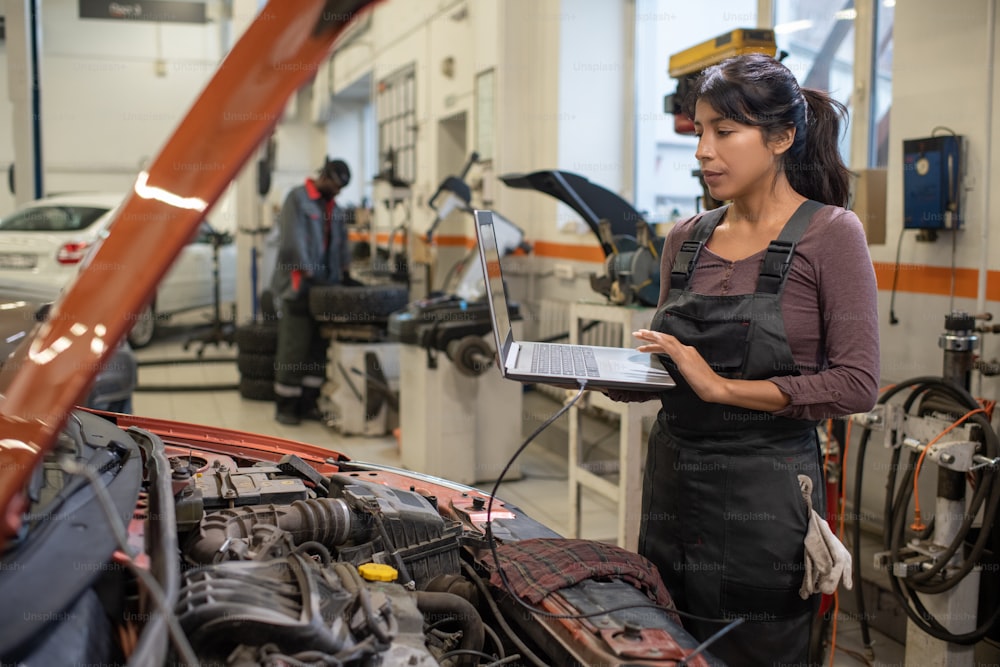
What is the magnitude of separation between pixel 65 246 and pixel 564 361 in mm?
6754

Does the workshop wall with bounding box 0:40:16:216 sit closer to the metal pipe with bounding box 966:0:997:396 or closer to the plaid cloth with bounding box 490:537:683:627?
the metal pipe with bounding box 966:0:997:396

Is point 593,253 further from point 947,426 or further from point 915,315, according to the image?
point 947,426

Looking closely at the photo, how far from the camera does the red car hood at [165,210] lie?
0.95 meters

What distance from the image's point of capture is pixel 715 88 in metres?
1.56

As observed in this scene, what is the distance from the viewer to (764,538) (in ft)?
5.21

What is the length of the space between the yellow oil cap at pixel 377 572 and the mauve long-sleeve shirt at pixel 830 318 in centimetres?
74

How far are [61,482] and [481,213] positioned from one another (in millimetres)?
1035

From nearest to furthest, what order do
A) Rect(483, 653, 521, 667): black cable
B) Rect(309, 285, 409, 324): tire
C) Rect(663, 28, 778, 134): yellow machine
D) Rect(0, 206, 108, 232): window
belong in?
1. Rect(483, 653, 521, 667): black cable
2. Rect(663, 28, 778, 134): yellow machine
3. Rect(309, 285, 409, 324): tire
4. Rect(0, 206, 108, 232): window

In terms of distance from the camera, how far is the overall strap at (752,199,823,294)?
5.03 feet

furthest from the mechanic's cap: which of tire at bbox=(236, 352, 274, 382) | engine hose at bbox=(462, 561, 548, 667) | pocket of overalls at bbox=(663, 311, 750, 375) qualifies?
engine hose at bbox=(462, 561, 548, 667)

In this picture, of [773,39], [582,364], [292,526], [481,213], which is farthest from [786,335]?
[773,39]

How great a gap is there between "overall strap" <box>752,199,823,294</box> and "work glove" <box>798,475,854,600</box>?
44cm

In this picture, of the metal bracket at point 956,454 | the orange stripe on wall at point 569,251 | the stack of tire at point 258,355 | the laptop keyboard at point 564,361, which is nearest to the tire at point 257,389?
the stack of tire at point 258,355

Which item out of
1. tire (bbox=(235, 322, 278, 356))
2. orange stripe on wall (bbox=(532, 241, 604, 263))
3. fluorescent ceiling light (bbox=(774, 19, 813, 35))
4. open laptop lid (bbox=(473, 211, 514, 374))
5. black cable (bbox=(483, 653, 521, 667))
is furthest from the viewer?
tire (bbox=(235, 322, 278, 356))
